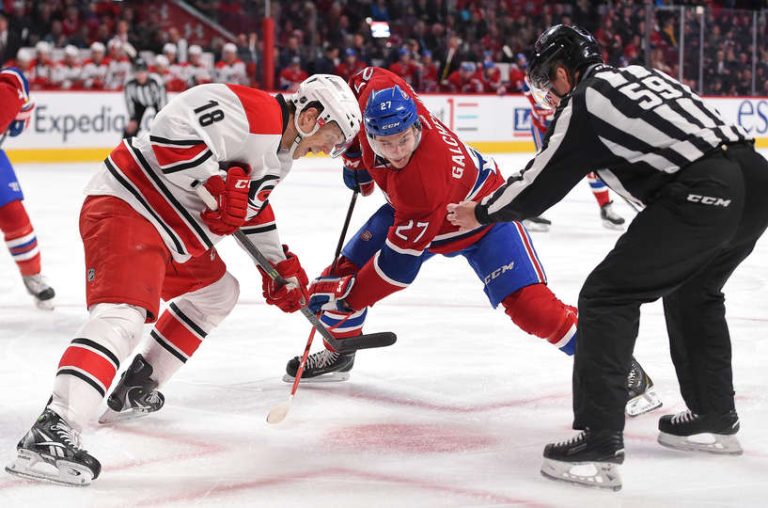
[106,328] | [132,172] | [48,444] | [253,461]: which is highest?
[132,172]

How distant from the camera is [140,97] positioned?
1074cm

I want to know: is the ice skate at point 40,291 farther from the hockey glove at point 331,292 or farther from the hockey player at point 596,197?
the hockey player at point 596,197

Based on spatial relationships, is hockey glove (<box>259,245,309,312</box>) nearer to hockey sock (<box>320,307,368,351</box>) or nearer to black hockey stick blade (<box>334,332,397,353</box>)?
black hockey stick blade (<box>334,332,397,353</box>)

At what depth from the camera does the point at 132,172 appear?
8.31 feet

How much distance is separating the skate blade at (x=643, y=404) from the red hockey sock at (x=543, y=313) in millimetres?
246

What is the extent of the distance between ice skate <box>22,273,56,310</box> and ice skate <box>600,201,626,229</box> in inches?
144

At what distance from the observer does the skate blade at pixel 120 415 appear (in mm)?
2736

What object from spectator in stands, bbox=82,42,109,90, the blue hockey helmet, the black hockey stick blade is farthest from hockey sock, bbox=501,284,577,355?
spectator in stands, bbox=82,42,109,90

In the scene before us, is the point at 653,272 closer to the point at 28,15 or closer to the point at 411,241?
the point at 411,241

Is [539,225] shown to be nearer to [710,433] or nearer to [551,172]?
[710,433]

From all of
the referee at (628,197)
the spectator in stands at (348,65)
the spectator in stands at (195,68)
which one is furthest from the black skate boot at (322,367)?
the spectator in stands at (348,65)

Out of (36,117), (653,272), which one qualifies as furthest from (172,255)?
(36,117)

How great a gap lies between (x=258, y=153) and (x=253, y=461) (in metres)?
0.73

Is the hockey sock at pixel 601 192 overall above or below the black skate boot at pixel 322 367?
below
